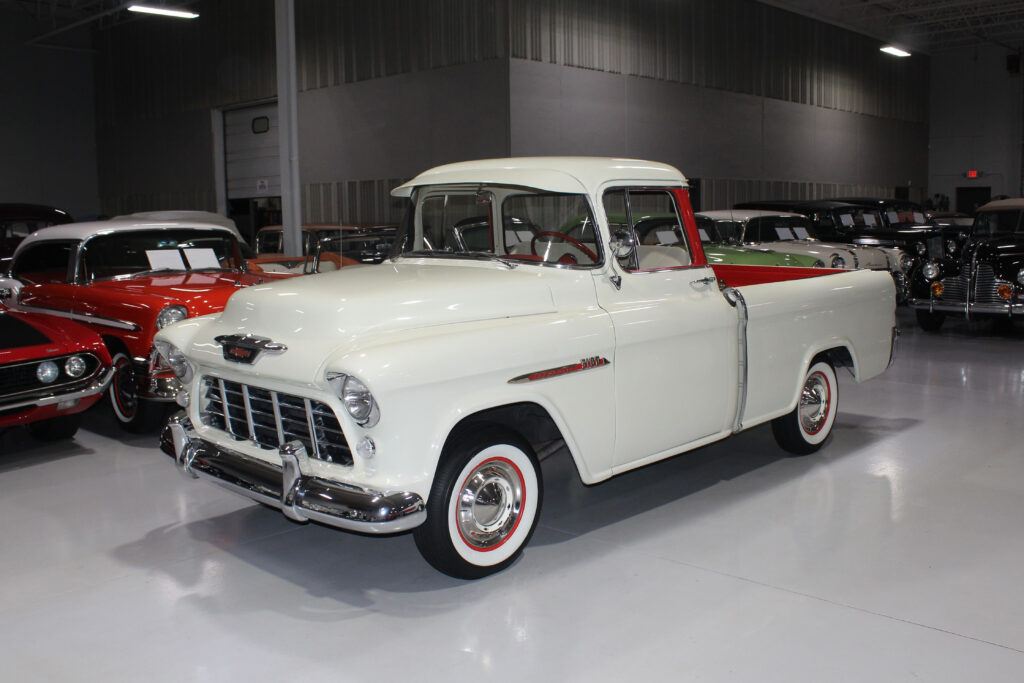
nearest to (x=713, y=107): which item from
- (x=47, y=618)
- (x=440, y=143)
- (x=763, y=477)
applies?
(x=440, y=143)

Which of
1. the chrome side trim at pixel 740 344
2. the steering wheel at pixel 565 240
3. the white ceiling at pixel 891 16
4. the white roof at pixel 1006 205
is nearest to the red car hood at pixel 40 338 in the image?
the steering wheel at pixel 565 240

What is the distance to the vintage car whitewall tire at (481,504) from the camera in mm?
3652

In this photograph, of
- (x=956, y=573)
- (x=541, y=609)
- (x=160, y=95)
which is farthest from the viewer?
(x=160, y=95)

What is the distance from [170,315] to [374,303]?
2.83 metres

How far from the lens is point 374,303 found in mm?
3895

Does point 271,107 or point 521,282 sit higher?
point 271,107

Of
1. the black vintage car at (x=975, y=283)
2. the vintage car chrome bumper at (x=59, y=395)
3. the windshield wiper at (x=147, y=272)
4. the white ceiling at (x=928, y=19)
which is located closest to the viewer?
the vintage car chrome bumper at (x=59, y=395)

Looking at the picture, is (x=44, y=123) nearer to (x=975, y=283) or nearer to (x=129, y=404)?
(x=129, y=404)

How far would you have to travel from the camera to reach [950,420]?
21.9 ft

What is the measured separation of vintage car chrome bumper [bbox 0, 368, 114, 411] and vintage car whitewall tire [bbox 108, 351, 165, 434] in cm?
29

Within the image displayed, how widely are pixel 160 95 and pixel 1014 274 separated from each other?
20520 millimetres

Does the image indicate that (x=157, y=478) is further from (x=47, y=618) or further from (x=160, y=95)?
(x=160, y=95)

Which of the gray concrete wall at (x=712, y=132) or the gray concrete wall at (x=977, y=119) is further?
the gray concrete wall at (x=977, y=119)

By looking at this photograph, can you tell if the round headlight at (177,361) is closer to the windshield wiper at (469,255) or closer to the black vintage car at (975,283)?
the windshield wiper at (469,255)
